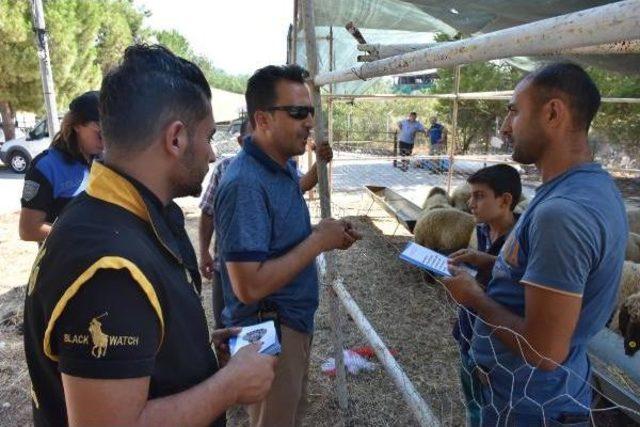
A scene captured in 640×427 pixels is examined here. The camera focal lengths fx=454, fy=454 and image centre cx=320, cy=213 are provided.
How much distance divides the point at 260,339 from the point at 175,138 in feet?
2.09

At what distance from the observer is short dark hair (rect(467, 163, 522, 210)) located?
273 cm

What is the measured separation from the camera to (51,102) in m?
7.16

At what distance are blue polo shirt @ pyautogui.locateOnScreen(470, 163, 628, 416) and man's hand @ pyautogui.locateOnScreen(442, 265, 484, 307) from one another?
0.25 feet

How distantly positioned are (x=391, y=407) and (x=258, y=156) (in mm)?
2210

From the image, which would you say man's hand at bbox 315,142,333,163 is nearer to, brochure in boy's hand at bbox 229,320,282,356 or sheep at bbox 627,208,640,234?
brochure in boy's hand at bbox 229,320,282,356

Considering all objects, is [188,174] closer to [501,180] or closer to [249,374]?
[249,374]

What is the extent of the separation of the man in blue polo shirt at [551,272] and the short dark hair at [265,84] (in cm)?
102

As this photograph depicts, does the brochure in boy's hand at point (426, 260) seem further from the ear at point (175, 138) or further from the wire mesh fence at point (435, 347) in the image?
the ear at point (175, 138)

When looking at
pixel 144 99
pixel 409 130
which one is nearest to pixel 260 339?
pixel 144 99

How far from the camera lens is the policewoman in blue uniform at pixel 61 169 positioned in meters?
3.09

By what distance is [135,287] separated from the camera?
0.93m

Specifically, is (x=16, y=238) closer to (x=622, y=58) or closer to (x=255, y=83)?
(x=255, y=83)

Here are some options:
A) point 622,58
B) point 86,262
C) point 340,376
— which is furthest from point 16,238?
point 622,58

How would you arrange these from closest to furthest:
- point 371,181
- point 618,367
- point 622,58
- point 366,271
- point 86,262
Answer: point 86,262 < point 618,367 < point 622,58 < point 366,271 < point 371,181
